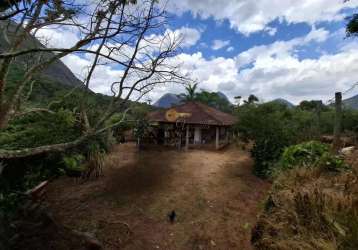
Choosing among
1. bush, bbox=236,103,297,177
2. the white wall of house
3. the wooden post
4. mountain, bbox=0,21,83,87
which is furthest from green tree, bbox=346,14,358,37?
the white wall of house

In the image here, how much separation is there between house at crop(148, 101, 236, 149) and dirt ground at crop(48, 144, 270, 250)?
Result: 5.95m

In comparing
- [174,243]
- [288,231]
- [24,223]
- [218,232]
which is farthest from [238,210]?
[24,223]

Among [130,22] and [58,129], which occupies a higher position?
[130,22]

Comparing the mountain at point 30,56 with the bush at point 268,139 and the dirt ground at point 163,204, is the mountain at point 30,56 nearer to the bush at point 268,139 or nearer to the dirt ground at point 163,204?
the dirt ground at point 163,204

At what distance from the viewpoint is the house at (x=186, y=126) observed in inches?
706

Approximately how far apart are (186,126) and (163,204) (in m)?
11.0

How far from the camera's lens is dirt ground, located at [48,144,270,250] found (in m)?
5.98

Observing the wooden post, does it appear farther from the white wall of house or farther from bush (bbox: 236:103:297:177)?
the white wall of house

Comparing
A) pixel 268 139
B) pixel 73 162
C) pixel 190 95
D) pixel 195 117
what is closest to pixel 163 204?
pixel 73 162

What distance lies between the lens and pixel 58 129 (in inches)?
324

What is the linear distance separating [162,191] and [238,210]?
284cm

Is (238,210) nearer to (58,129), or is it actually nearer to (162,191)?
(162,191)

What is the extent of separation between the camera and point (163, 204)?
306 inches

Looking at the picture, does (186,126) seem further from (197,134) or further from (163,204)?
(163,204)
